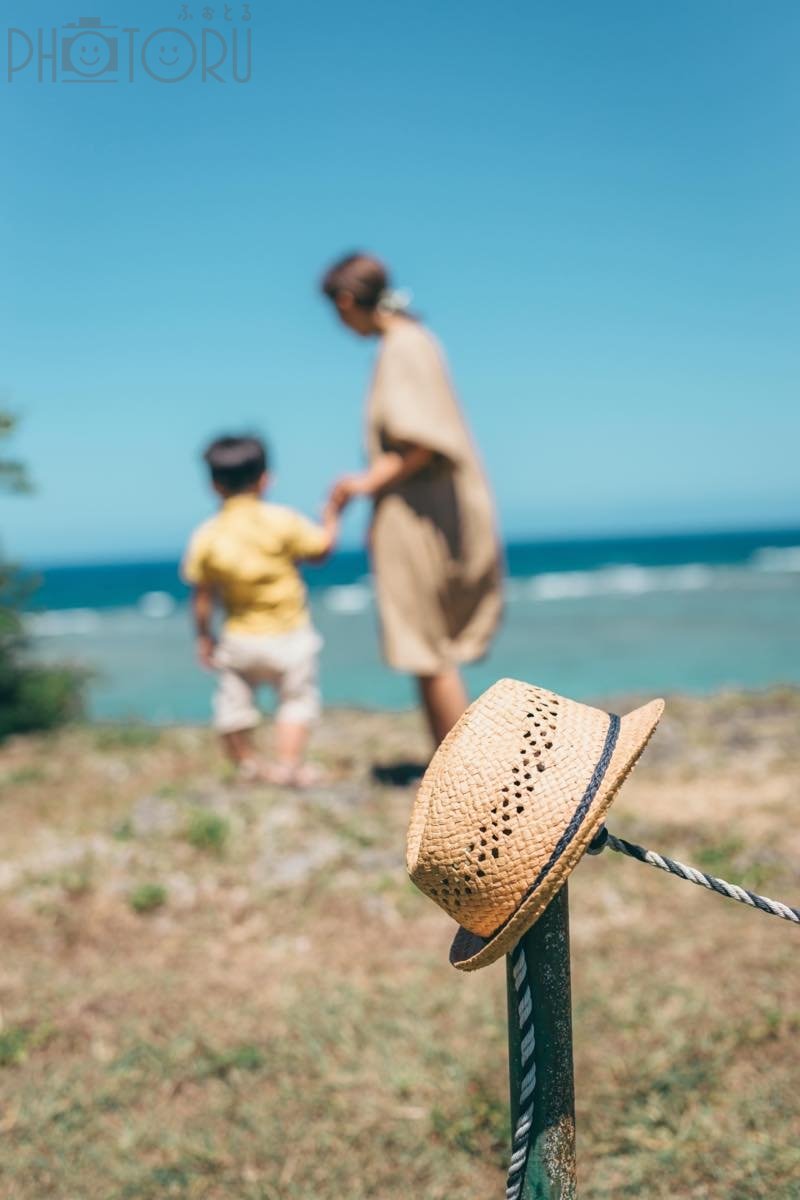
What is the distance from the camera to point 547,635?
19.1m

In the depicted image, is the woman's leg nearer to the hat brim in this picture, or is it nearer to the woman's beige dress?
the woman's beige dress

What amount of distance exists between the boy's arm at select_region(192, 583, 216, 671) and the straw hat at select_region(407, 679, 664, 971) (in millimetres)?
3207

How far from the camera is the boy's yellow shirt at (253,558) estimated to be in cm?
438

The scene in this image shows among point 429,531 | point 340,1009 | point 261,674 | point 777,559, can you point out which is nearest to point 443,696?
point 429,531

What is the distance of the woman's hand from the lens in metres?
4.05

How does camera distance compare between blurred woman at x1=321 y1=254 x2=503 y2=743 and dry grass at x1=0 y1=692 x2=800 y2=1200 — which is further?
blurred woman at x1=321 y1=254 x2=503 y2=743

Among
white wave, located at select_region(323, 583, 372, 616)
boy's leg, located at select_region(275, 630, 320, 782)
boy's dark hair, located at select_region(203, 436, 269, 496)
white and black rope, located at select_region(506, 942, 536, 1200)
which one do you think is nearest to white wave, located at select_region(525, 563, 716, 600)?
white wave, located at select_region(323, 583, 372, 616)

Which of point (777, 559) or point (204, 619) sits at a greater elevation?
point (204, 619)

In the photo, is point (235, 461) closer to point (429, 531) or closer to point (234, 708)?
point (429, 531)

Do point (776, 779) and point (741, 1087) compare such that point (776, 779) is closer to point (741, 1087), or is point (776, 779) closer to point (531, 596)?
point (741, 1087)

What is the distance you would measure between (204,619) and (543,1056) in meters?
3.40

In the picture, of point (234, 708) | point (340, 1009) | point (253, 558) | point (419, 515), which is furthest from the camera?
point (234, 708)

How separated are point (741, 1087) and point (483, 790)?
1340 mm

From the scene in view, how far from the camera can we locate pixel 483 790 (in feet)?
4.32
